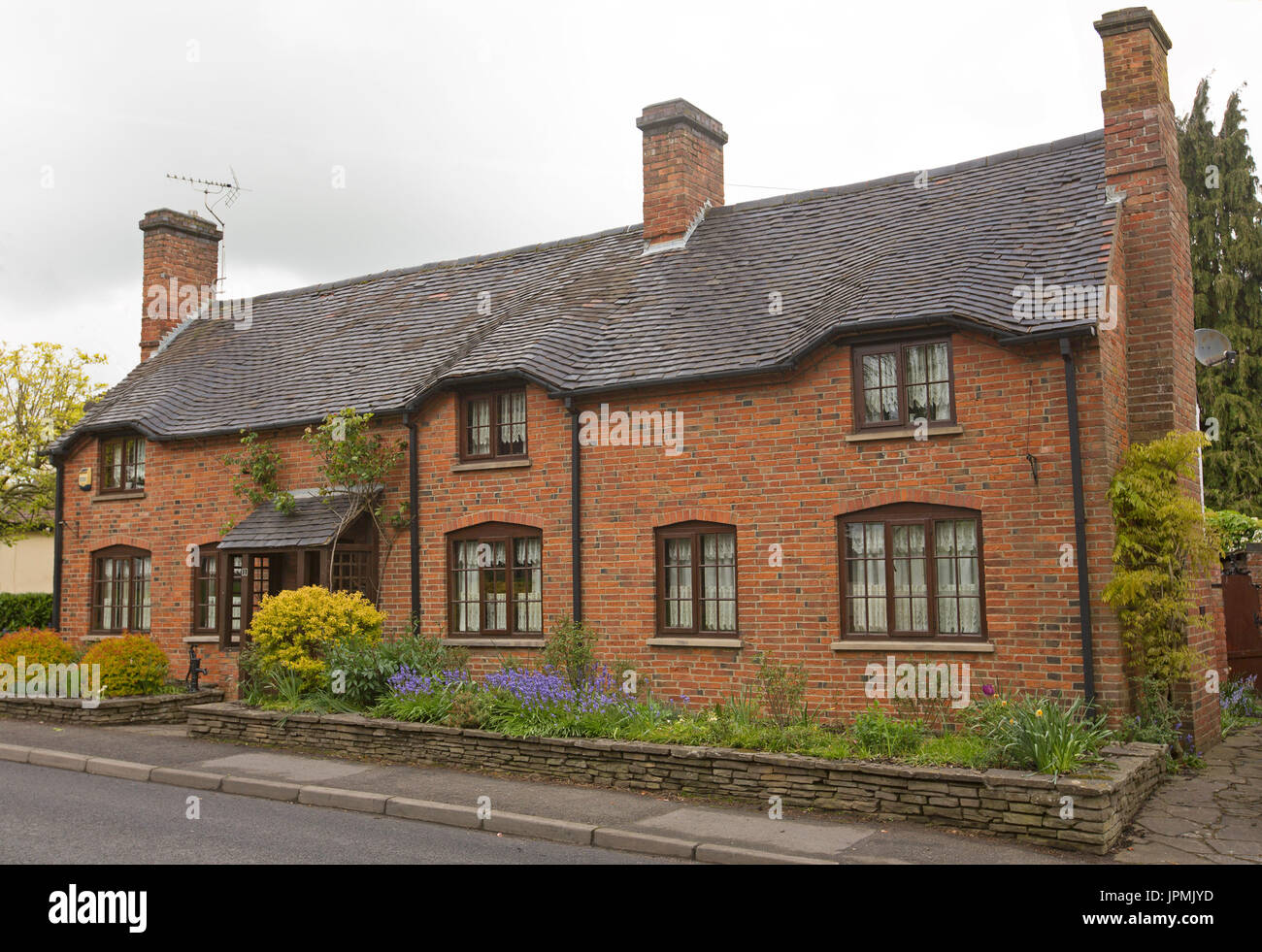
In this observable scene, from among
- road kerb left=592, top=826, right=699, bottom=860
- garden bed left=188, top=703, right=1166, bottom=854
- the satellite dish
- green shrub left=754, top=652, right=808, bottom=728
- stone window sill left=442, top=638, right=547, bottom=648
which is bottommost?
road kerb left=592, top=826, right=699, bottom=860

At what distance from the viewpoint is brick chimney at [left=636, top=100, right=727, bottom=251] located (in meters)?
17.5

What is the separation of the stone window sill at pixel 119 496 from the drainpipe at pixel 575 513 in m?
9.53

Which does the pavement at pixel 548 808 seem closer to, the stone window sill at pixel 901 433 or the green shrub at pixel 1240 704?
the stone window sill at pixel 901 433

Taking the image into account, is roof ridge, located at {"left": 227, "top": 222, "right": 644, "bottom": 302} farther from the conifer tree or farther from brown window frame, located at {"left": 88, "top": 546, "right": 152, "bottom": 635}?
the conifer tree

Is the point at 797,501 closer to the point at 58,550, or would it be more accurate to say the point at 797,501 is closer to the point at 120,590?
the point at 120,590

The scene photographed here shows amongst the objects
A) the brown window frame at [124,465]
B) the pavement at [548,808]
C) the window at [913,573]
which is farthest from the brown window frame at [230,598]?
the window at [913,573]

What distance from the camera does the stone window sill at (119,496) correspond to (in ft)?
63.4

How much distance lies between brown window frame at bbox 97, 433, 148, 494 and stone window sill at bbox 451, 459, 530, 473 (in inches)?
302

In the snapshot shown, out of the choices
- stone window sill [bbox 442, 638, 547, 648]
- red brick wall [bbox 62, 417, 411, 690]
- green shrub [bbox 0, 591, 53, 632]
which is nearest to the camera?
stone window sill [bbox 442, 638, 547, 648]

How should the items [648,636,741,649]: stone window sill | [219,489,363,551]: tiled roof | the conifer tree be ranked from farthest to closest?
the conifer tree → [219,489,363,551]: tiled roof → [648,636,741,649]: stone window sill

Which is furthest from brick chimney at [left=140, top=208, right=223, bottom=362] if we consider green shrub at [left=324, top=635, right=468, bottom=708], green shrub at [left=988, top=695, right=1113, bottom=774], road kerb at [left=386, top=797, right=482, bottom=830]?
green shrub at [left=988, top=695, right=1113, bottom=774]

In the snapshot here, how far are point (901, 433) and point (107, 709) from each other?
12.5 metres

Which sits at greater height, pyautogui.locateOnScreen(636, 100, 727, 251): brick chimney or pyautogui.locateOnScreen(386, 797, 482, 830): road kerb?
pyautogui.locateOnScreen(636, 100, 727, 251): brick chimney

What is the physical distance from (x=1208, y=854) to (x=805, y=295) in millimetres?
8476
